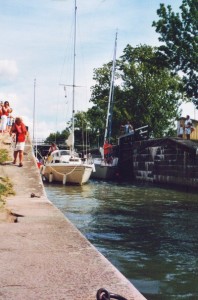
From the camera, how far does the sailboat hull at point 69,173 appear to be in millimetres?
27703

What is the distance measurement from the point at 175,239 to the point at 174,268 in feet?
8.63

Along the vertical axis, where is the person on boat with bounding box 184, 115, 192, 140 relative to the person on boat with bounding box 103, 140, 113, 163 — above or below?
above

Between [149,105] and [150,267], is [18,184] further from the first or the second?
[149,105]

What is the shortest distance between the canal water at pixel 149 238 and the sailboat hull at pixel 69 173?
31.8 feet

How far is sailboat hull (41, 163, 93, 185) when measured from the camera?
27.7 metres

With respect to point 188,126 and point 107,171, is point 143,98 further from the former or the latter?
point 188,126

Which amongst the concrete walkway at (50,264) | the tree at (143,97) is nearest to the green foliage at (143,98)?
the tree at (143,97)

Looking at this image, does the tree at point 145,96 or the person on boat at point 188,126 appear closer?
the person on boat at point 188,126

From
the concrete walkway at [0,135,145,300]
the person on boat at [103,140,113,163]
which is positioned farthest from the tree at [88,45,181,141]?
the concrete walkway at [0,135,145,300]

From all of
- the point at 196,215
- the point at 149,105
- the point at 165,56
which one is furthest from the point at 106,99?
the point at 196,215

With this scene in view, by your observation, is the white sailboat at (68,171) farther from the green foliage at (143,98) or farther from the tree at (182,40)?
the green foliage at (143,98)

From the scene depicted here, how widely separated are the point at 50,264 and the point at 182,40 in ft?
87.2

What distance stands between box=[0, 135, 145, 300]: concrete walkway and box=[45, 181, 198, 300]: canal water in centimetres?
143

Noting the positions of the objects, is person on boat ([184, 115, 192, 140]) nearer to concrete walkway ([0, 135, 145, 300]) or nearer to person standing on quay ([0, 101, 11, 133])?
person standing on quay ([0, 101, 11, 133])
